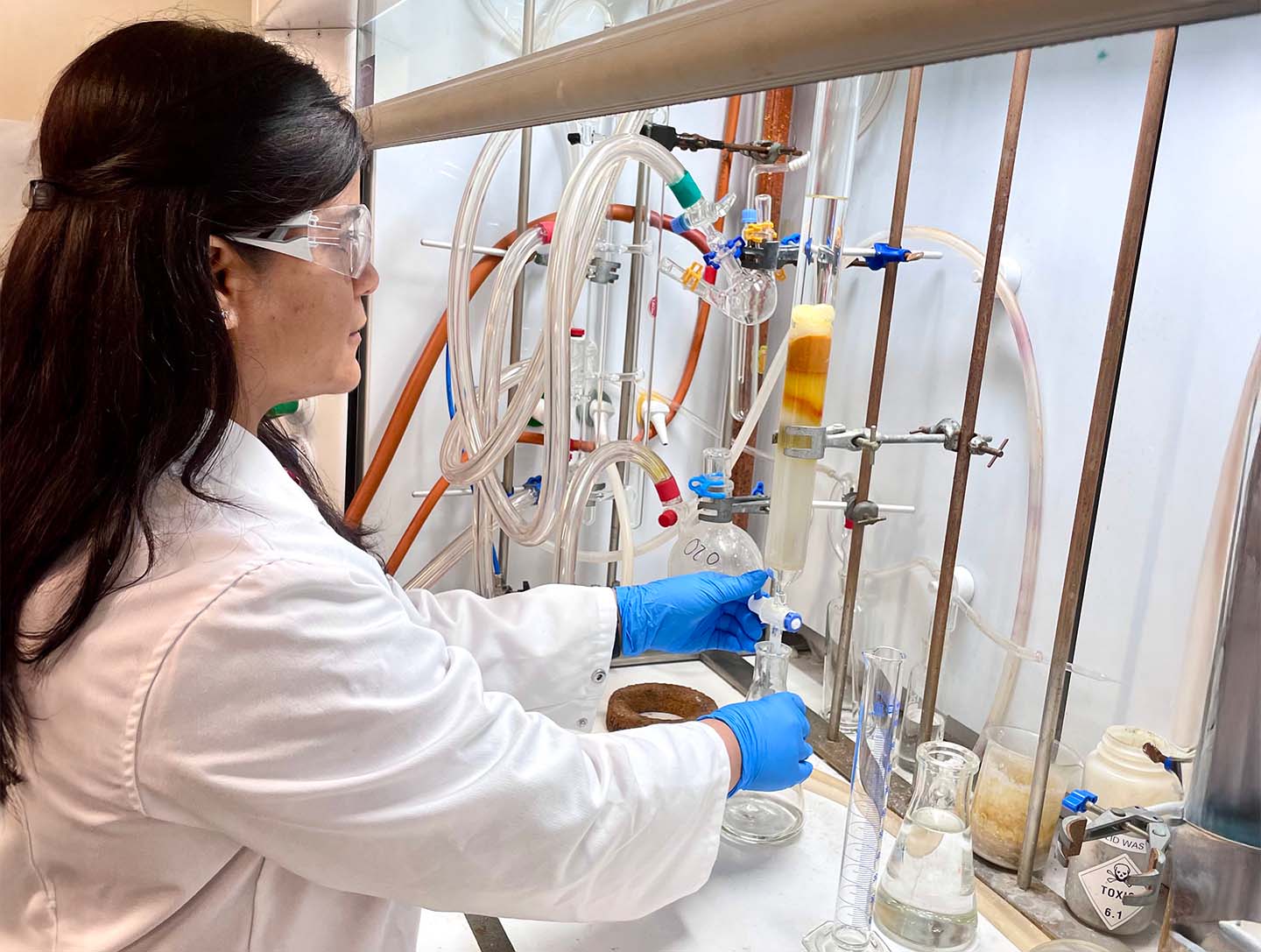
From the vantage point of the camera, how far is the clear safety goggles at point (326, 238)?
0.90 m

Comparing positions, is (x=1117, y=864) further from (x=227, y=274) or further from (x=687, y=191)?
(x=227, y=274)

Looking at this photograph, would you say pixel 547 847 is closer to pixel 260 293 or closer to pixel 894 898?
pixel 894 898

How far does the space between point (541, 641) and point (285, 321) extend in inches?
23.0

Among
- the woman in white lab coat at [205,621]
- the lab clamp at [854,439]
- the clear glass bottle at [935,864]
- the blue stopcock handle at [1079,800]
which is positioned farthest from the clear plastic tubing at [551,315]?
the blue stopcock handle at [1079,800]

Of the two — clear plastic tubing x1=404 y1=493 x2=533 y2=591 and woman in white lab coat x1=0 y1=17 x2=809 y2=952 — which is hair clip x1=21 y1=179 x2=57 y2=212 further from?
clear plastic tubing x1=404 y1=493 x2=533 y2=591

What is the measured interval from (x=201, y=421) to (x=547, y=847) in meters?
0.50

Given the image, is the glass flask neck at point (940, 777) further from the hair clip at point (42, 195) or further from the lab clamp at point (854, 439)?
the hair clip at point (42, 195)

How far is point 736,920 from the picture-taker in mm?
1121

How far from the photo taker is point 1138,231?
1.05m

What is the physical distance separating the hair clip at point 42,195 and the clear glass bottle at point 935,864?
1.02 m

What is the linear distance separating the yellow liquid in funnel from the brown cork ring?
0.34m

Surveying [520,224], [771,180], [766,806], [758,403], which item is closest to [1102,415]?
[758,403]

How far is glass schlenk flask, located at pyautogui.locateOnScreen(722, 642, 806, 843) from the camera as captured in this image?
1.27 m

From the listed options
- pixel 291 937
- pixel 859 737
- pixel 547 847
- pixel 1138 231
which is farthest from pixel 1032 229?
pixel 291 937
